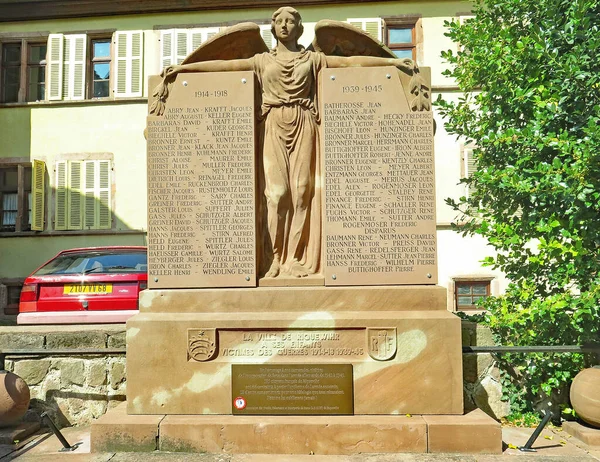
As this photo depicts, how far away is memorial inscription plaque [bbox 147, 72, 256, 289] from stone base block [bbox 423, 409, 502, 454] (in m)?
1.86

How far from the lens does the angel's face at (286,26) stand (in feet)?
16.0

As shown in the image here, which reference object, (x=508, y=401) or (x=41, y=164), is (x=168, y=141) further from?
(x=41, y=164)

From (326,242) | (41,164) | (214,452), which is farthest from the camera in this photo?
(41,164)

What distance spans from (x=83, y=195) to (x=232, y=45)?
1060cm

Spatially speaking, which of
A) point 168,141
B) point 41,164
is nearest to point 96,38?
point 41,164

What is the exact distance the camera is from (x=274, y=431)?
4.19 m

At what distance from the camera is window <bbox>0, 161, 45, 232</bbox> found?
14.2m

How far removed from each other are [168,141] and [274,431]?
2.52 m

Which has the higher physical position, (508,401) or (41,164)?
(41,164)

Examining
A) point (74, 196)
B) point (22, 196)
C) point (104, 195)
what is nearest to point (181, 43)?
point (104, 195)

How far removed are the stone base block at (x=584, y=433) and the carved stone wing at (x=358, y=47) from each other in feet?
9.64

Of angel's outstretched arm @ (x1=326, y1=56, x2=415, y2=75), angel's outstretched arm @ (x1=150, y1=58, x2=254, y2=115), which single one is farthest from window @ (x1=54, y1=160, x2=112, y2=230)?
angel's outstretched arm @ (x1=326, y1=56, x2=415, y2=75)

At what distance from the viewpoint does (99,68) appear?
1506 cm

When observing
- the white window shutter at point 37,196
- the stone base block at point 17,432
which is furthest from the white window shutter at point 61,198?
the stone base block at point 17,432
